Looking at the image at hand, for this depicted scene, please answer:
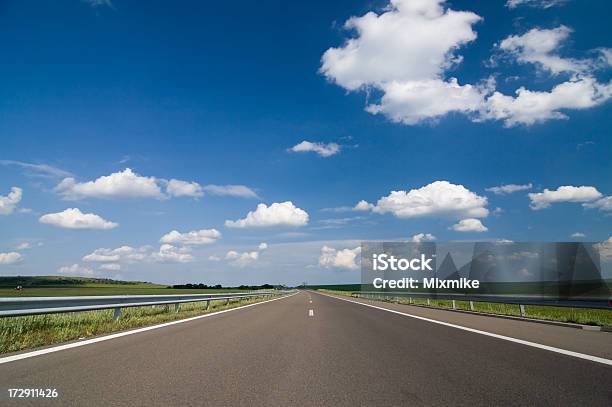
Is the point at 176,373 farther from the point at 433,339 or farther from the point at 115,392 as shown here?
the point at 433,339

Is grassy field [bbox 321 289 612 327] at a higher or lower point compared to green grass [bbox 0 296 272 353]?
lower

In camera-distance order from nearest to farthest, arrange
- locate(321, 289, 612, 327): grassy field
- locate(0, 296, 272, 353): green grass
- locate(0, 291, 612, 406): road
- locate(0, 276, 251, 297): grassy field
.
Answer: locate(0, 291, 612, 406): road
locate(0, 296, 272, 353): green grass
locate(321, 289, 612, 327): grassy field
locate(0, 276, 251, 297): grassy field

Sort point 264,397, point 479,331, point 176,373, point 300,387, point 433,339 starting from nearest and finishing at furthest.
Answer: point 264,397, point 300,387, point 176,373, point 433,339, point 479,331

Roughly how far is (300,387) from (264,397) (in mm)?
568

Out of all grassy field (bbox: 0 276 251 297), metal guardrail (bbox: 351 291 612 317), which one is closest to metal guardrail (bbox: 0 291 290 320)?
metal guardrail (bbox: 351 291 612 317)

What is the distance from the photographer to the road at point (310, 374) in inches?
160

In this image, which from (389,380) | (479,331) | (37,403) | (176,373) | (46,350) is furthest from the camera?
(479,331)

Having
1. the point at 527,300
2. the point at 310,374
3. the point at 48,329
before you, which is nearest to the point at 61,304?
the point at 48,329

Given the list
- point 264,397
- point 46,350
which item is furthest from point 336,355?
point 46,350

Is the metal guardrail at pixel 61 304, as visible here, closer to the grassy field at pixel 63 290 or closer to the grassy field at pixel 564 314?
the grassy field at pixel 564 314

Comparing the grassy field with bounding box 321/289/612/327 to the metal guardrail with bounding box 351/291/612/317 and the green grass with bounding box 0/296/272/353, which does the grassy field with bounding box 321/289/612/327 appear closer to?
the metal guardrail with bounding box 351/291/612/317

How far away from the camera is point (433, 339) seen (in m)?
8.72

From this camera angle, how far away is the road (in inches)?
160

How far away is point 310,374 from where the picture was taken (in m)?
5.26
